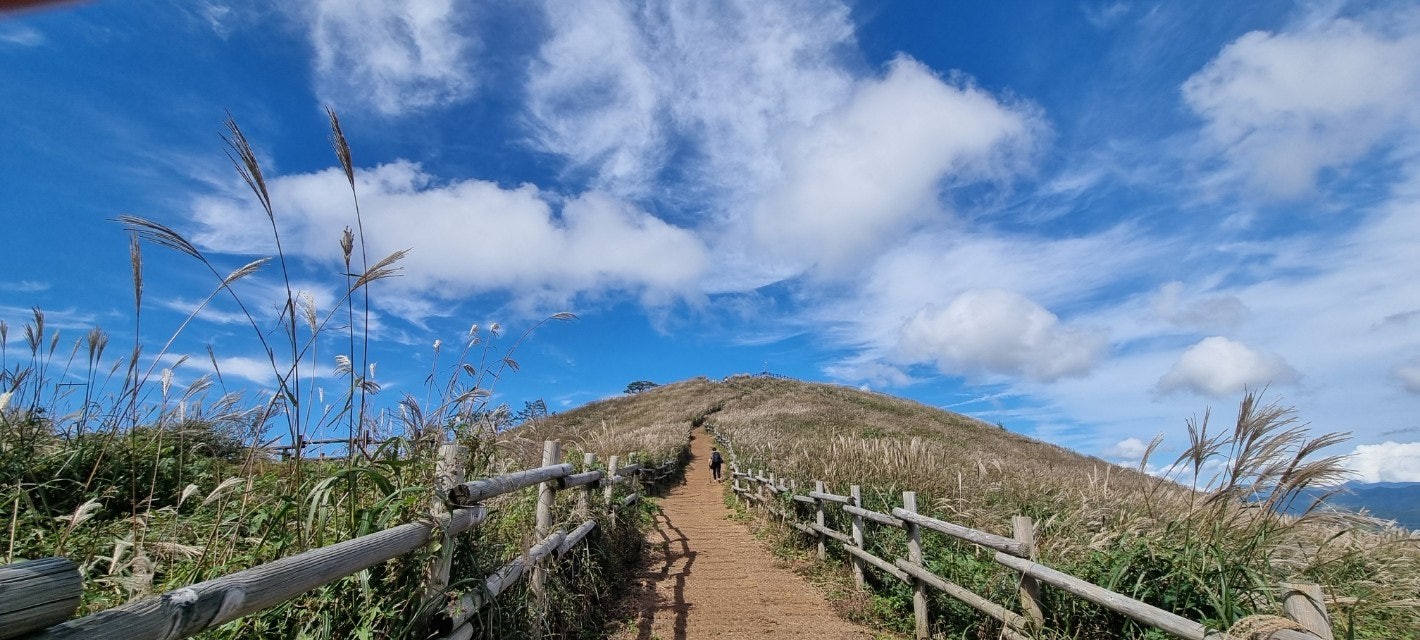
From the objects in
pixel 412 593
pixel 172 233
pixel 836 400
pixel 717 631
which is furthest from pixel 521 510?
pixel 836 400

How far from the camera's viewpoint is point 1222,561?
11.1 ft

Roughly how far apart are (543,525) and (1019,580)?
148 inches

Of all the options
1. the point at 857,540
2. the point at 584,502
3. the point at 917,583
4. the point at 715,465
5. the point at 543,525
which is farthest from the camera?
the point at 715,465

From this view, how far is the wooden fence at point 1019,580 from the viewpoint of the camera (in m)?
2.49

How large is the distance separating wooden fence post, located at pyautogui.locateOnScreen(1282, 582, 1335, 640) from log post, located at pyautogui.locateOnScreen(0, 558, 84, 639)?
12.3ft

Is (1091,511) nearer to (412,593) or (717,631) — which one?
(717,631)

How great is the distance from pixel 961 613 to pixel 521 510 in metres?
4.13

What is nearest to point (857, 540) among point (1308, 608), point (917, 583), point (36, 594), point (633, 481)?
point (917, 583)

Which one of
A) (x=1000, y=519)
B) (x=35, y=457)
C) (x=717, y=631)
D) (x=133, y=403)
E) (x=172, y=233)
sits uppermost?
(x=172, y=233)

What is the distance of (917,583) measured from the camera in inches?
240

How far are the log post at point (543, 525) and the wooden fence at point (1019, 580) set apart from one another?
3452 mm

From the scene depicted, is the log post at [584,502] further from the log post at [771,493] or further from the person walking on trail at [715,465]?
the person walking on trail at [715,465]

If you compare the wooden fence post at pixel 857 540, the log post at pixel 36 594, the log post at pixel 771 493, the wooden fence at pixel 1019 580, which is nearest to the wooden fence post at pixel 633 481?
the log post at pixel 771 493

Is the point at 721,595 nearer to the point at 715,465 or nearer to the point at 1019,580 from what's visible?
the point at 1019,580
